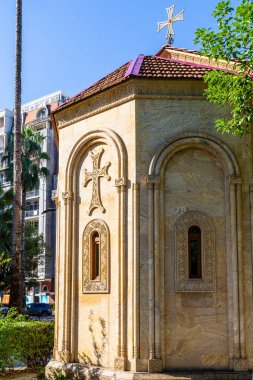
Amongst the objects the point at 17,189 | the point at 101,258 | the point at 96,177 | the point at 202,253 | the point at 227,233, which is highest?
the point at 17,189

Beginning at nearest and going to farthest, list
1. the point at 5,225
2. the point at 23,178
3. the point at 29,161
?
the point at 5,225, the point at 23,178, the point at 29,161

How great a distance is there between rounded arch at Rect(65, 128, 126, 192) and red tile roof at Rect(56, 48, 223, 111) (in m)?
0.99

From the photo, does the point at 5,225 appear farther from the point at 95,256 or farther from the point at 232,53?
the point at 232,53

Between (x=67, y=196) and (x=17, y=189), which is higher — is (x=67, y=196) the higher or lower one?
the lower one

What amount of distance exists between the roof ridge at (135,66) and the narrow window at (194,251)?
3738 millimetres

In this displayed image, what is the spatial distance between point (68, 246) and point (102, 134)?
2.81 meters

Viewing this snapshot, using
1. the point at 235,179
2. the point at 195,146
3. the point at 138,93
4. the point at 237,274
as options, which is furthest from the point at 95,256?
the point at 138,93

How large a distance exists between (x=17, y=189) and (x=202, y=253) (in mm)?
9124

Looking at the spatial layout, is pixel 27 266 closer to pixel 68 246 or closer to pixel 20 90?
pixel 20 90

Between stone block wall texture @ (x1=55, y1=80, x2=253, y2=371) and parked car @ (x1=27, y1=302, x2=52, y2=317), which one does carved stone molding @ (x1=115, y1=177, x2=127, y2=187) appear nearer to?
stone block wall texture @ (x1=55, y1=80, x2=253, y2=371)

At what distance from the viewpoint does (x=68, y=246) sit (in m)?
12.0

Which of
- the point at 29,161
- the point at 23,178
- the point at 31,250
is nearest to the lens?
the point at 23,178

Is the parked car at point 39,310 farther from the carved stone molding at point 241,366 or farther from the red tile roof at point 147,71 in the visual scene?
the carved stone molding at point 241,366

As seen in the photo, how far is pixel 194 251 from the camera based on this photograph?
1092 cm
